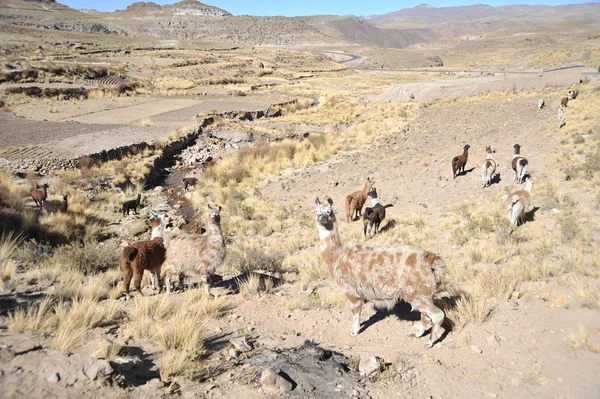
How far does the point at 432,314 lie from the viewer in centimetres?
509

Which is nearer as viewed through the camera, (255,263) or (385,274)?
(385,274)

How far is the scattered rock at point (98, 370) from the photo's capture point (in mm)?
4046

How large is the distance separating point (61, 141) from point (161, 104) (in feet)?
65.2

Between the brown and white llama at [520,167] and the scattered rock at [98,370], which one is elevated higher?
the brown and white llama at [520,167]

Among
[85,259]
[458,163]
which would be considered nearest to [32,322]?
[85,259]

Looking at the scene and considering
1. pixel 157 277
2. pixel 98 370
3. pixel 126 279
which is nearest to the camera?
pixel 98 370

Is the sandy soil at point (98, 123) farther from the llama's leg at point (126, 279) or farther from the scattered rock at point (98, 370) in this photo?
the scattered rock at point (98, 370)

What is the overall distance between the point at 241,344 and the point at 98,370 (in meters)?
1.84

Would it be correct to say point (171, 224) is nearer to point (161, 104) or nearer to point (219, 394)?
point (219, 394)

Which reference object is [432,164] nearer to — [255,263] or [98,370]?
[255,263]

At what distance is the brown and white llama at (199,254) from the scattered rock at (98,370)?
123 inches

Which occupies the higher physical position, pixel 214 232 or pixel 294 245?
pixel 214 232

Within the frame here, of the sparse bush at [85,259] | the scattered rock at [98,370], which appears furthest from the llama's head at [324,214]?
the sparse bush at [85,259]

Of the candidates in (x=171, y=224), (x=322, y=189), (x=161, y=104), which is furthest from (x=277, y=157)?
(x=161, y=104)
